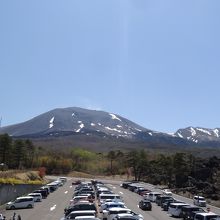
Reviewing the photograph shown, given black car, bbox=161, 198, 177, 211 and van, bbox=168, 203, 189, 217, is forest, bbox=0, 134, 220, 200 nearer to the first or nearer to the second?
black car, bbox=161, 198, 177, 211

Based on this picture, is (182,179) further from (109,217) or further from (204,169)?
(109,217)

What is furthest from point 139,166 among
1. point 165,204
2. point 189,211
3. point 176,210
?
point 189,211

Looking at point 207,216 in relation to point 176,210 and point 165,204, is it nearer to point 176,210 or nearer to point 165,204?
point 176,210

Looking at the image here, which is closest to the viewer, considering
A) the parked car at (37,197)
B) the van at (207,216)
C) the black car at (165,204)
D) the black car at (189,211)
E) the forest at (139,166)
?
the van at (207,216)

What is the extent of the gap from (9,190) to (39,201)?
16.4 feet

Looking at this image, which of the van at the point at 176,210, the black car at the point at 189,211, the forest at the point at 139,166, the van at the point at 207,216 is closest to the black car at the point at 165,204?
the van at the point at 176,210

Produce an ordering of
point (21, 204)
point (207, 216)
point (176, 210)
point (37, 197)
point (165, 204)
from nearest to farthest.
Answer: point (207, 216)
point (176, 210)
point (21, 204)
point (165, 204)
point (37, 197)

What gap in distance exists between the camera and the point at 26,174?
97.6 m

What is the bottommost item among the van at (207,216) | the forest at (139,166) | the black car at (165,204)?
the van at (207,216)

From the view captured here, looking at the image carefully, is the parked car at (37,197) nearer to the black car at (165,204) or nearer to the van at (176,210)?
the black car at (165,204)

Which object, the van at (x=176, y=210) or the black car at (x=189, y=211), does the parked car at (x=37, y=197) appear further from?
the black car at (x=189, y=211)

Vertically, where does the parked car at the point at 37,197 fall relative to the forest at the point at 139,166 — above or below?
below

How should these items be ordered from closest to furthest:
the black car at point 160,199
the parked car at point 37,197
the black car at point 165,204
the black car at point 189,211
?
the black car at point 189,211 → the black car at point 165,204 → the black car at point 160,199 → the parked car at point 37,197

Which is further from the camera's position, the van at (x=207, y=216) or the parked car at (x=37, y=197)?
the parked car at (x=37, y=197)
